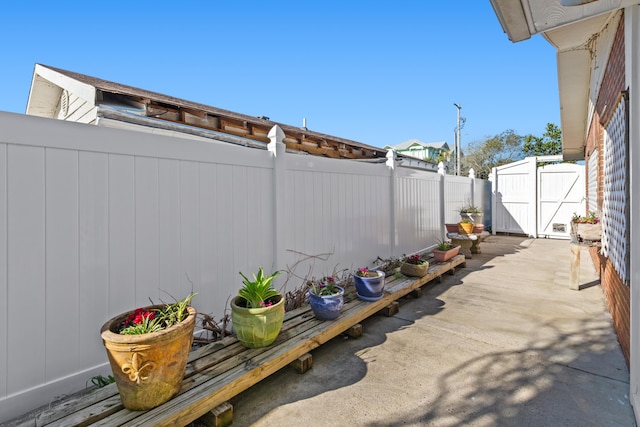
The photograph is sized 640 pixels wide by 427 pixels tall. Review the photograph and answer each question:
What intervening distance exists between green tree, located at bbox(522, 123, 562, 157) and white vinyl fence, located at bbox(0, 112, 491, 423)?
73.8 ft

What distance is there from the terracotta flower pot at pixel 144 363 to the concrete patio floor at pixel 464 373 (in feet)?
1.73

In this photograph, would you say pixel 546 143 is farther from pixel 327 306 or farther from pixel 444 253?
pixel 327 306

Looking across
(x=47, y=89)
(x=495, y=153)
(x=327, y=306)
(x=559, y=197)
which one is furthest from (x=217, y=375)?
(x=495, y=153)

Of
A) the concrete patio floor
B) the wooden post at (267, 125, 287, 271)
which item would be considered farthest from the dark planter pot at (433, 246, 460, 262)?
the wooden post at (267, 125, 287, 271)

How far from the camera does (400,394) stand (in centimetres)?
209

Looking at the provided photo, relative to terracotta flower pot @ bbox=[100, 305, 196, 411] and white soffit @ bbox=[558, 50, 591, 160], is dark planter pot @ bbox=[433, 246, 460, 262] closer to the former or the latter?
white soffit @ bbox=[558, 50, 591, 160]

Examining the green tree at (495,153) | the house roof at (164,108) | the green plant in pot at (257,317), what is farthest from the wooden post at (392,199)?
the green tree at (495,153)

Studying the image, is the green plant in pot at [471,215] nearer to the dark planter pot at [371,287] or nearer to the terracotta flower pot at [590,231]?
the terracotta flower pot at [590,231]

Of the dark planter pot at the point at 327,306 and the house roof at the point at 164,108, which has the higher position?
the house roof at the point at 164,108

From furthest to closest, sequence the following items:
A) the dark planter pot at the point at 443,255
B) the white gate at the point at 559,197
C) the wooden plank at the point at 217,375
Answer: the white gate at the point at 559,197, the dark planter pot at the point at 443,255, the wooden plank at the point at 217,375

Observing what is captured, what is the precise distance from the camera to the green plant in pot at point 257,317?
7.29ft

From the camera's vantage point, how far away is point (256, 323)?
2.22 m

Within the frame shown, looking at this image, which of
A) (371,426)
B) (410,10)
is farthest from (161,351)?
(410,10)

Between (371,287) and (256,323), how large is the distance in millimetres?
1535
